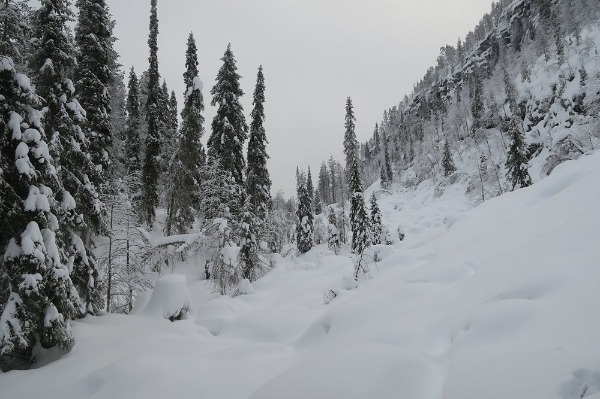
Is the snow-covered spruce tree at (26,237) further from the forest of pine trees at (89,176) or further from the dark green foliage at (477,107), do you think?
the dark green foliage at (477,107)

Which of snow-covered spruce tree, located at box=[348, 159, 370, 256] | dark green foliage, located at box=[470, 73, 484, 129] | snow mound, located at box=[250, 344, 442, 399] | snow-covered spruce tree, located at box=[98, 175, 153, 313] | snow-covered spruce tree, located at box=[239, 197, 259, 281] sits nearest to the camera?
snow mound, located at box=[250, 344, 442, 399]

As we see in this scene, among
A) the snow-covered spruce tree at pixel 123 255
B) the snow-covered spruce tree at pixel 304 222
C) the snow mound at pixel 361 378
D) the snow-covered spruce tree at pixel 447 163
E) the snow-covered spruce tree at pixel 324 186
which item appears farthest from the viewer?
the snow-covered spruce tree at pixel 324 186

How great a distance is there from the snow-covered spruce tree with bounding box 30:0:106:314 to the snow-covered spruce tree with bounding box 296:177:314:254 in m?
34.5

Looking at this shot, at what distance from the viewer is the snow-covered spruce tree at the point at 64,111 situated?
10062 mm

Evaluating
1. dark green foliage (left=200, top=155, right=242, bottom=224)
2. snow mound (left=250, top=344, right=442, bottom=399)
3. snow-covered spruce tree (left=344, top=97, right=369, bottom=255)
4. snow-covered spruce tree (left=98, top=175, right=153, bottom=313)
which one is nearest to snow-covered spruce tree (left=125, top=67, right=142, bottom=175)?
dark green foliage (left=200, top=155, right=242, bottom=224)

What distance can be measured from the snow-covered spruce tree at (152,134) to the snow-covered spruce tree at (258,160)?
940 centimetres

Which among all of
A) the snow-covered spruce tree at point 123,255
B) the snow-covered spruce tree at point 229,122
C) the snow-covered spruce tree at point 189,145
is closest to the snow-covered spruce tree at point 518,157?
the snow-covered spruce tree at point 229,122

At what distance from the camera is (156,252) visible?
17109 mm

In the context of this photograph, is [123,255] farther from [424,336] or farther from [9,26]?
[424,336]

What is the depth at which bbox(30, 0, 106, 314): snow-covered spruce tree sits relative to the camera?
10.1 meters

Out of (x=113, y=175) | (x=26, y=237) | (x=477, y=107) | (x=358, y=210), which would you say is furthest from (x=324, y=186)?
(x=26, y=237)

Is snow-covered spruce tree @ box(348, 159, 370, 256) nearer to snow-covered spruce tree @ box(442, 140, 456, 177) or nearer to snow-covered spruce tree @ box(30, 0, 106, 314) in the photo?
snow-covered spruce tree @ box(30, 0, 106, 314)

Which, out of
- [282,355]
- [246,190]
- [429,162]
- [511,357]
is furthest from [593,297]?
[429,162]

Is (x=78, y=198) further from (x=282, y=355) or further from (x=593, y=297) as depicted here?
(x=593, y=297)
